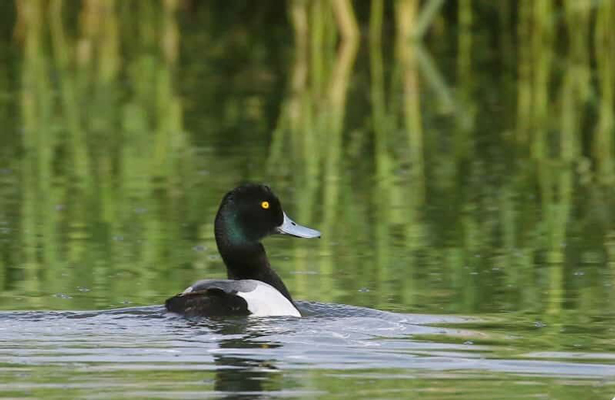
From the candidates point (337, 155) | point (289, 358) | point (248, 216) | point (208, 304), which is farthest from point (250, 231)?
point (337, 155)

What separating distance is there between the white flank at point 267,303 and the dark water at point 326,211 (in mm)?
122

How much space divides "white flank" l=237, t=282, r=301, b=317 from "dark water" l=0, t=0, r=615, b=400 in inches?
4.8

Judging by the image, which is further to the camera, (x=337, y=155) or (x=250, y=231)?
(x=337, y=155)

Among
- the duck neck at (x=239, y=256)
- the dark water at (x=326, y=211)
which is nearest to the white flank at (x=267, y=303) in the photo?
the dark water at (x=326, y=211)

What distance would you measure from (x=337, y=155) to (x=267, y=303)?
6.50 m

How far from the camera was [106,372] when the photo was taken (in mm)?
A: 7406

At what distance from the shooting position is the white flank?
890 centimetres

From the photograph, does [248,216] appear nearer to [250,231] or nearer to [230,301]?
[250,231]

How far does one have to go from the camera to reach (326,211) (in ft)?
41.3

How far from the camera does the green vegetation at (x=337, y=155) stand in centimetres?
1037

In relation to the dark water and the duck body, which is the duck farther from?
the dark water

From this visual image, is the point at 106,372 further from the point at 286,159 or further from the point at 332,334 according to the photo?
the point at 286,159

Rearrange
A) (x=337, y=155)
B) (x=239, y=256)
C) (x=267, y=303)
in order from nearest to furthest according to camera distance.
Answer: (x=267, y=303) → (x=239, y=256) → (x=337, y=155)

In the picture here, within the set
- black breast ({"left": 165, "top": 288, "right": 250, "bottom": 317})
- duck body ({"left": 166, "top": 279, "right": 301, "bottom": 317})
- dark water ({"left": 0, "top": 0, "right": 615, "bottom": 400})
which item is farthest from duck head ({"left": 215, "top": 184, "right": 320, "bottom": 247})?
black breast ({"left": 165, "top": 288, "right": 250, "bottom": 317})
